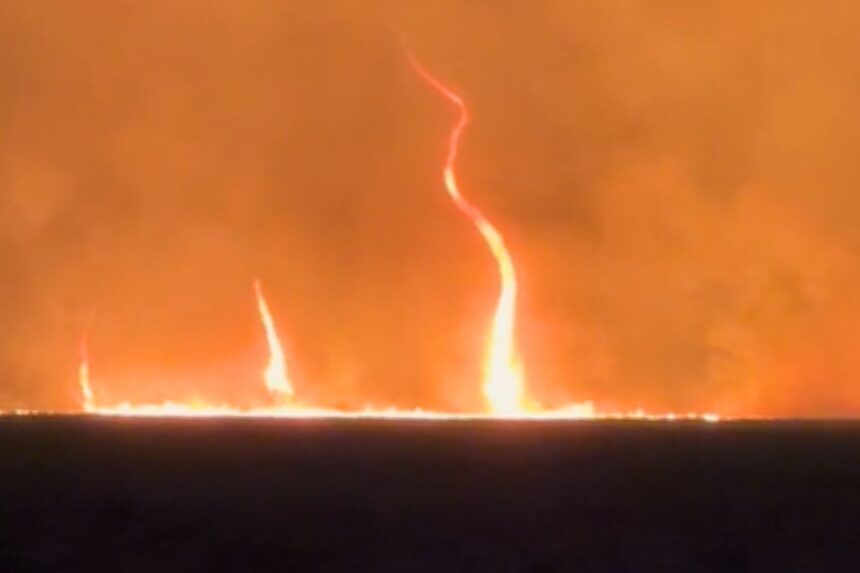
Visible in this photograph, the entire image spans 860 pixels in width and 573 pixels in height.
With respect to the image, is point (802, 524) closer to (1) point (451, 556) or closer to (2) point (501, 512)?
(2) point (501, 512)

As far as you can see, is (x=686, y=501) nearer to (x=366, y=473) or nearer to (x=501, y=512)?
(x=501, y=512)

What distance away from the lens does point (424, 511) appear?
274ft

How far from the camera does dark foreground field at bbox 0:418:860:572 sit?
2464 inches

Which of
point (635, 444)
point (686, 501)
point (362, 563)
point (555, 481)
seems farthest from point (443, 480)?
point (635, 444)

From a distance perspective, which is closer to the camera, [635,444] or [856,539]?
[856,539]

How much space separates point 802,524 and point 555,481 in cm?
3346

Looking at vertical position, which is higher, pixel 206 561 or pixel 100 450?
pixel 100 450

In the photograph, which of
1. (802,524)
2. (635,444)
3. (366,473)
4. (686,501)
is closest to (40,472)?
(366,473)

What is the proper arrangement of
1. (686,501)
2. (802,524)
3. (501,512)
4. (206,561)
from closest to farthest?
(206,561) < (802,524) < (501,512) < (686,501)

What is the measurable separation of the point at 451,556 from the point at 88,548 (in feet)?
34.6

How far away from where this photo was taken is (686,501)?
91.1m

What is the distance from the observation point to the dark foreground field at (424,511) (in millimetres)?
62594

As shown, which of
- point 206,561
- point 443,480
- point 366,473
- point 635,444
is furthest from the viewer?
point 635,444

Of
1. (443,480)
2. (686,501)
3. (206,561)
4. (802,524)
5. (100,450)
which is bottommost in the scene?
(206,561)
